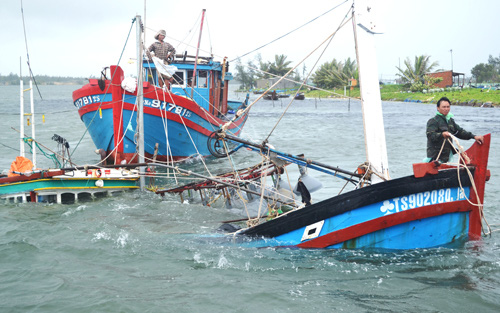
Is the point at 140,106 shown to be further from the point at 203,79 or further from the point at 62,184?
the point at 203,79

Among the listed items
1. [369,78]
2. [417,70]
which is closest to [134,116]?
[369,78]

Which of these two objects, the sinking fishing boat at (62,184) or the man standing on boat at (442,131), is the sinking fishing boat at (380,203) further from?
the sinking fishing boat at (62,184)

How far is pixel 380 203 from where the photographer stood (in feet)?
21.9

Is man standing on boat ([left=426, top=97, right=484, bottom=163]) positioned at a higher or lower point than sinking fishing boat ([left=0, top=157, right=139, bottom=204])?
higher

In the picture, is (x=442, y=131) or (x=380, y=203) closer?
(x=380, y=203)

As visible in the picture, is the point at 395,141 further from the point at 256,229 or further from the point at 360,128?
the point at 256,229

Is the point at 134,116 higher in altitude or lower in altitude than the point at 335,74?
lower

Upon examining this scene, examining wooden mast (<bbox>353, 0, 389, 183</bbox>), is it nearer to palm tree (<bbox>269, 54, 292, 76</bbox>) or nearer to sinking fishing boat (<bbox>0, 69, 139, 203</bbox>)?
sinking fishing boat (<bbox>0, 69, 139, 203</bbox>)

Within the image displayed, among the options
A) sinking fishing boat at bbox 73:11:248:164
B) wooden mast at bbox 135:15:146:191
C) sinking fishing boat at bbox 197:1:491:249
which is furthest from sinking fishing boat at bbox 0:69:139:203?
sinking fishing boat at bbox 197:1:491:249

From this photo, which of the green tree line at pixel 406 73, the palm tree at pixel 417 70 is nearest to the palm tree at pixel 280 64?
the green tree line at pixel 406 73

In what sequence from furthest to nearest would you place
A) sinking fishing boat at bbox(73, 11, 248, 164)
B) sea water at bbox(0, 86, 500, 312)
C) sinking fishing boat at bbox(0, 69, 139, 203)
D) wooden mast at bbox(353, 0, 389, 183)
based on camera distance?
sinking fishing boat at bbox(73, 11, 248, 164)
sinking fishing boat at bbox(0, 69, 139, 203)
wooden mast at bbox(353, 0, 389, 183)
sea water at bbox(0, 86, 500, 312)

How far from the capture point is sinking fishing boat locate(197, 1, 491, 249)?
21.9 ft

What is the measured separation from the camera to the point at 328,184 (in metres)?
14.1

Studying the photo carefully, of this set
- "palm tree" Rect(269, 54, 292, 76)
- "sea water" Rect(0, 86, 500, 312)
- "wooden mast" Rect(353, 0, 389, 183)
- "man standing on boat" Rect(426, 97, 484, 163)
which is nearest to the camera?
"sea water" Rect(0, 86, 500, 312)
